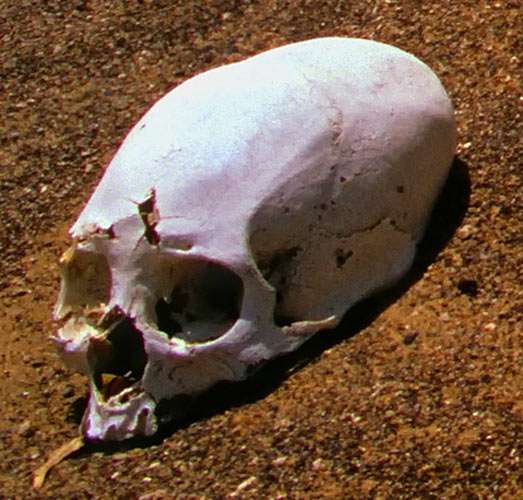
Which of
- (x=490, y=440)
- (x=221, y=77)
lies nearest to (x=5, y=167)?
(x=221, y=77)

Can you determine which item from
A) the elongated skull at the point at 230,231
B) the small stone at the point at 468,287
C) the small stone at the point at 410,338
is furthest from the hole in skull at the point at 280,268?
the small stone at the point at 468,287

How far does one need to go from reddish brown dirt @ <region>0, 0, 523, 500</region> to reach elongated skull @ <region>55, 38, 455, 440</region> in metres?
0.08

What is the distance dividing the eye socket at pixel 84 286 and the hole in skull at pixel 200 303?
0.49 ft

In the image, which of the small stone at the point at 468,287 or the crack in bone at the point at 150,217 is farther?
the small stone at the point at 468,287

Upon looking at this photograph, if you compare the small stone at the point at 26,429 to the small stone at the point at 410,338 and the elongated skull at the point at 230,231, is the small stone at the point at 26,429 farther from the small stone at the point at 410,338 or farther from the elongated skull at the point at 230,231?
the small stone at the point at 410,338

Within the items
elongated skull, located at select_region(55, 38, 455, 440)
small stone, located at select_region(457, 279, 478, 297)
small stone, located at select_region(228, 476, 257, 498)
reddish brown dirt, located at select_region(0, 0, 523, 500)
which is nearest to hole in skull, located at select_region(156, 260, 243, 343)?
elongated skull, located at select_region(55, 38, 455, 440)

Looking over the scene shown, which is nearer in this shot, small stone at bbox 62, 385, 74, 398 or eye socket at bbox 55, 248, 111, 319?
eye socket at bbox 55, 248, 111, 319

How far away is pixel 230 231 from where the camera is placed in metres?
2.86

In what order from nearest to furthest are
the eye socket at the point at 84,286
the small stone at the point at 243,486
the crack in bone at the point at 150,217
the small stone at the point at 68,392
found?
the small stone at the point at 243,486
the crack in bone at the point at 150,217
the eye socket at the point at 84,286
the small stone at the point at 68,392

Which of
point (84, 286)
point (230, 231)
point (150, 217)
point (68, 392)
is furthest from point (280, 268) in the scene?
point (68, 392)

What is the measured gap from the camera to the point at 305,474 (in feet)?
8.92

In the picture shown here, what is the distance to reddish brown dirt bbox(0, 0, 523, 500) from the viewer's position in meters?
2.73

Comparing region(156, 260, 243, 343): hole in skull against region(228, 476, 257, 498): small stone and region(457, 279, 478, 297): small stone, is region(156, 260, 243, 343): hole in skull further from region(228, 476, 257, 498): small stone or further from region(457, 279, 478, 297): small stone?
region(457, 279, 478, 297): small stone

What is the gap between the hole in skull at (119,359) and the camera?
116 inches
